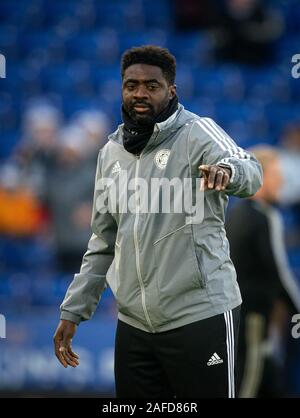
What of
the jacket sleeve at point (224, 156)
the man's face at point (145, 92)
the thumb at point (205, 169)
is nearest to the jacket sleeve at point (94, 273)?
the man's face at point (145, 92)

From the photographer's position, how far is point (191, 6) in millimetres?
12883

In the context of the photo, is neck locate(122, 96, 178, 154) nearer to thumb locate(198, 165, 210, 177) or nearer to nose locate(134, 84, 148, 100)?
nose locate(134, 84, 148, 100)

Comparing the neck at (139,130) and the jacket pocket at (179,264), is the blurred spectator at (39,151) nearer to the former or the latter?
the neck at (139,130)

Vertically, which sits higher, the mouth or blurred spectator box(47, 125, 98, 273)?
the mouth

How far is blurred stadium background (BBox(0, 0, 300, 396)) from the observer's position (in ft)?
28.1

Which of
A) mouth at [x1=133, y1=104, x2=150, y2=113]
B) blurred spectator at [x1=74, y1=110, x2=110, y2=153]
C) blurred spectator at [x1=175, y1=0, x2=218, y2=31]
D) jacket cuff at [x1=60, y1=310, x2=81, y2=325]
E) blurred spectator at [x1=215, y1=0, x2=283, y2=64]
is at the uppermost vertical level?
blurred spectator at [x1=175, y1=0, x2=218, y2=31]

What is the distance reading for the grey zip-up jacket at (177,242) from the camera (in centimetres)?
420

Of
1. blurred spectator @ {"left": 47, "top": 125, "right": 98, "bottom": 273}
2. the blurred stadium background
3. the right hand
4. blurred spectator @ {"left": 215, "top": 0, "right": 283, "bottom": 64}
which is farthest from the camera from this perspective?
blurred spectator @ {"left": 215, "top": 0, "right": 283, "bottom": 64}

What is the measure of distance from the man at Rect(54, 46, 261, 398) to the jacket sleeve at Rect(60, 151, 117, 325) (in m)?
0.16

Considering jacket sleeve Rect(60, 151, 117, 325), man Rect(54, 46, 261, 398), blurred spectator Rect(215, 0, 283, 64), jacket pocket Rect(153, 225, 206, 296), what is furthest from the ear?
blurred spectator Rect(215, 0, 283, 64)

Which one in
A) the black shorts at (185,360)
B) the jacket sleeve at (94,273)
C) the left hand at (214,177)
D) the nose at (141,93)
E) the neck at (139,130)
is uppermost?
the nose at (141,93)

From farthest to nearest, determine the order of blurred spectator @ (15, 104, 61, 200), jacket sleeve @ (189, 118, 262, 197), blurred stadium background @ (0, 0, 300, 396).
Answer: blurred spectator @ (15, 104, 61, 200) < blurred stadium background @ (0, 0, 300, 396) < jacket sleeve @ (189, 118, 262, 197)
